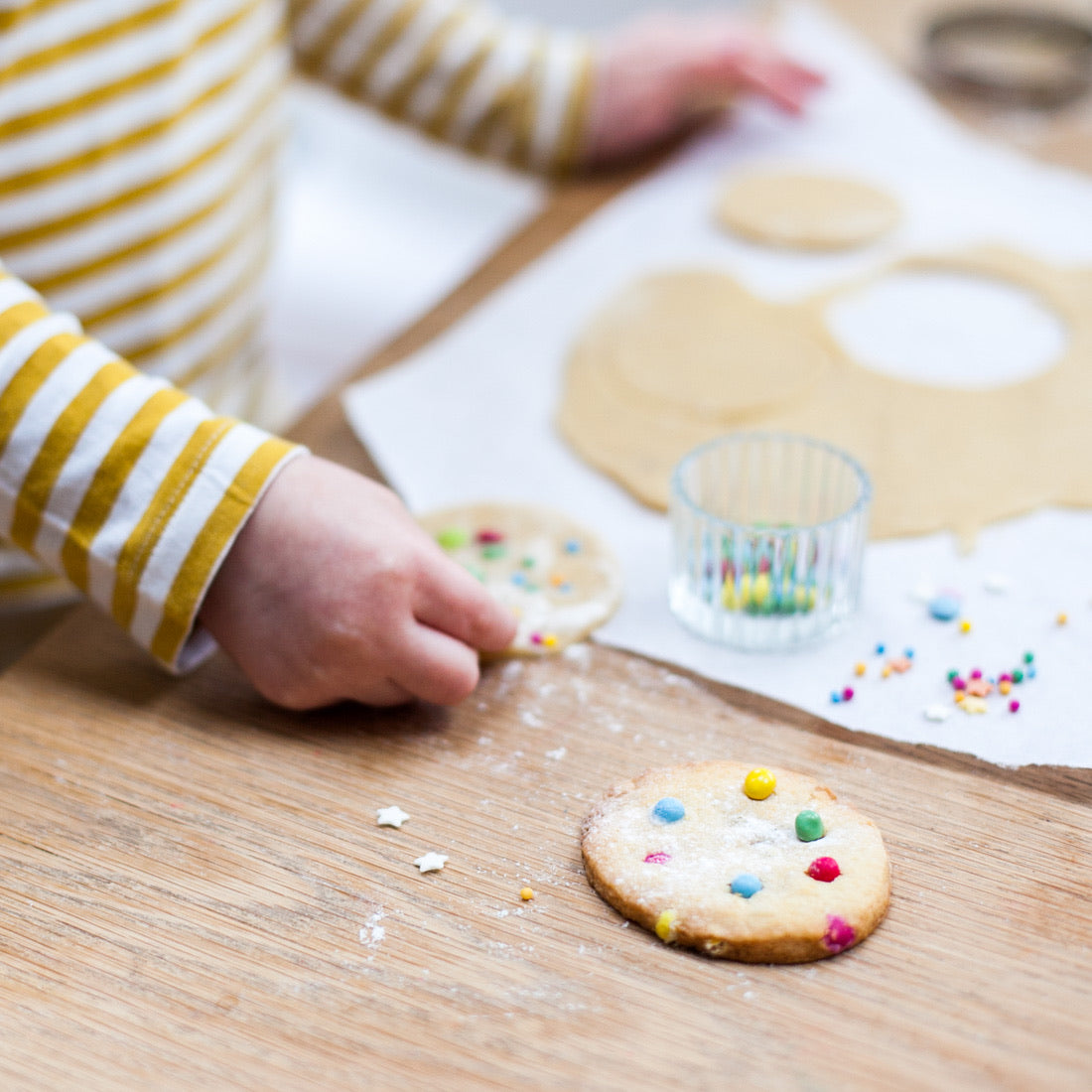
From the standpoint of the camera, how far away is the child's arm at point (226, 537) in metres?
0.57

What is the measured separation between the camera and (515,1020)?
0.43 meters

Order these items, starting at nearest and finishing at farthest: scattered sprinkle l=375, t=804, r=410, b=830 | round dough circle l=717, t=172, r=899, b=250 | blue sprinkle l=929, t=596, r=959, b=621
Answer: scattered sprinkle l=375, t=804, r=410, b=830, blue sprinkle l=929, t=596, r=959, b=621, round dough circle l=717, t=172, r=899, b=250

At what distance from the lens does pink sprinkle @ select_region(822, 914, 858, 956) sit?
0.45 m

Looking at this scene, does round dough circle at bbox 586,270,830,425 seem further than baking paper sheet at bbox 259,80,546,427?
No

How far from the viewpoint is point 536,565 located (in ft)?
2.24

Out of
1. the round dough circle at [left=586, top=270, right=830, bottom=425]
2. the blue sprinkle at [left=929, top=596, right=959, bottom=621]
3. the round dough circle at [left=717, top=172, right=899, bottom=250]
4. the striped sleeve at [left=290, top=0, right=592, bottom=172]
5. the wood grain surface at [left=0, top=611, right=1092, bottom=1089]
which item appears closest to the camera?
the wood grain surface at [left=0, top=611, right=1092, bottom=1089]

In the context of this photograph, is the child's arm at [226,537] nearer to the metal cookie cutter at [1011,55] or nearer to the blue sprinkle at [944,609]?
the blue sprinkle at [944,609]

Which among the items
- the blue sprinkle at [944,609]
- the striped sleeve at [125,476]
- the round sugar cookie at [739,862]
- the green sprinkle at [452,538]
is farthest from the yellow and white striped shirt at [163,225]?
the blue sprinkle at [944,609]

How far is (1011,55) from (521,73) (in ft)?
1.81

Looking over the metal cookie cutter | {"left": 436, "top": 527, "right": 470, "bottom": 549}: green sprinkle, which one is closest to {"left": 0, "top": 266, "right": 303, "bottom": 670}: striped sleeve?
{"left": 436, "top": 527, "right": 470, "bottom": 549}: green sprinkle

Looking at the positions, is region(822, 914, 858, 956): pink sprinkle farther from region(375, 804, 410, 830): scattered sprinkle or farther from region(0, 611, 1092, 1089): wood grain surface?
region(375, 804, 410, 830): scattered sprinkle

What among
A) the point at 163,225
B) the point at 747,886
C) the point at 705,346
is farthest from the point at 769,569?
the point at 163,225

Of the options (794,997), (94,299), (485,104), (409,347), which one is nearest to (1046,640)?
(794,997)

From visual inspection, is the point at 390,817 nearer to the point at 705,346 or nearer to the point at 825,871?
the point at 825,871
